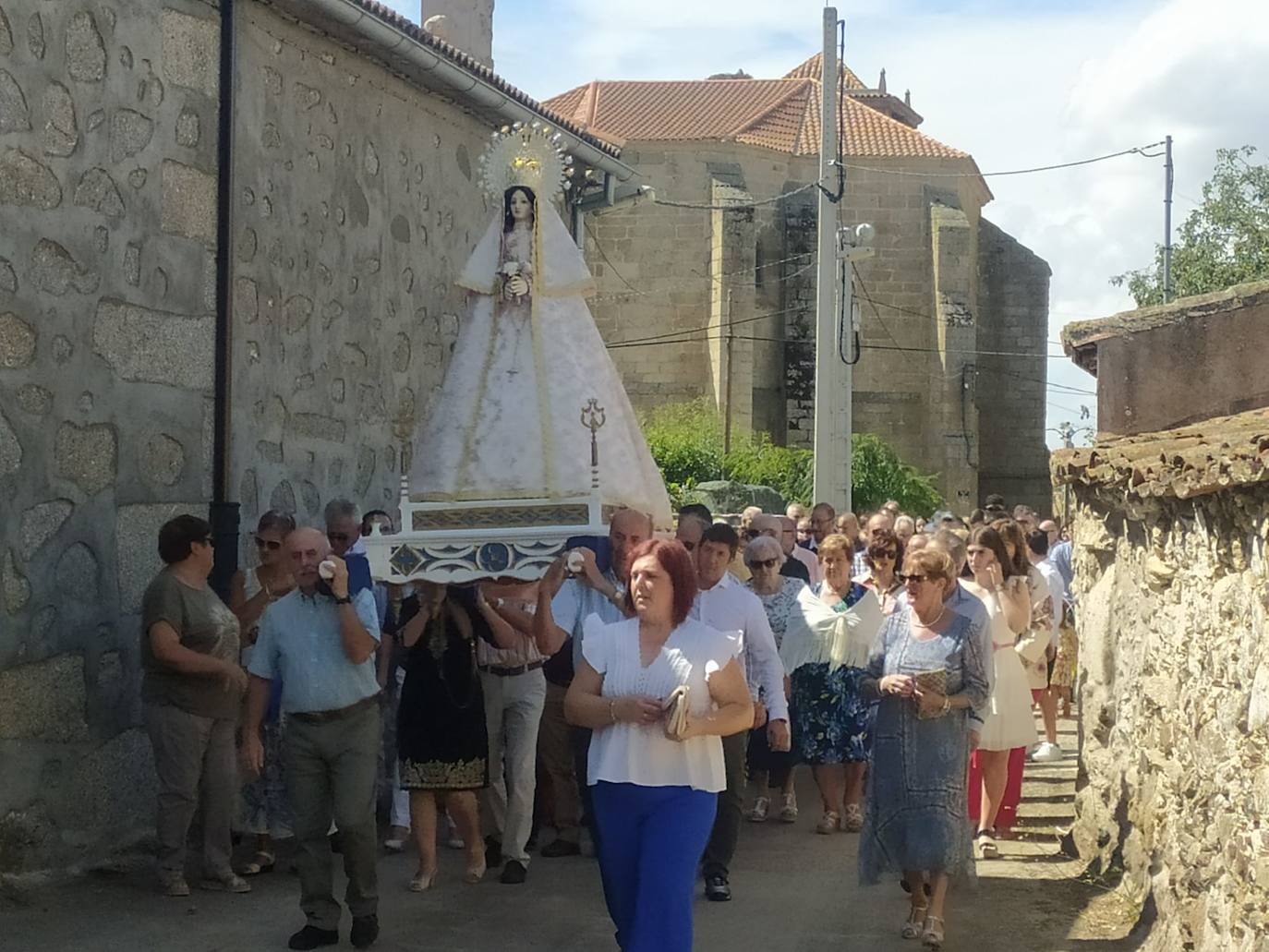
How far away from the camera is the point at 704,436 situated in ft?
120

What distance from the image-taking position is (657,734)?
216 inches

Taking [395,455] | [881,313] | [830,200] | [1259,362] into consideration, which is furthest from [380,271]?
[881,313]

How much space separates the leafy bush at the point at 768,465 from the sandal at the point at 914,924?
87.5ft

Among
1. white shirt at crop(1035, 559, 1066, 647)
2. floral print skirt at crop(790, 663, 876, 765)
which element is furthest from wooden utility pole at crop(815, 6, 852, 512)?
floral print skirt at crop(790, 663, 876, 765)

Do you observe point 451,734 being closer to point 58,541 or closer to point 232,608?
point 232,608

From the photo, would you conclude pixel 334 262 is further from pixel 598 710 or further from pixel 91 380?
pixel 598 710

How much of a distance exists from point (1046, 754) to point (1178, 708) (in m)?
5.93

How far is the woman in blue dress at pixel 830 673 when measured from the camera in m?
9.49

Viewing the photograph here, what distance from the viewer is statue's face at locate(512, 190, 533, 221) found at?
8344 millimetres

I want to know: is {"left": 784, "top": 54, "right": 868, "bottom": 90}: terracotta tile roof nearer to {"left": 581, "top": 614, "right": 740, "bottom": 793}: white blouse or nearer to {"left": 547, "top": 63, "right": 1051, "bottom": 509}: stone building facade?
{"left": 547, "top": 63, "right": 1051, "bottom": 509}: stone building facade

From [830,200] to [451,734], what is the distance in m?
14.0

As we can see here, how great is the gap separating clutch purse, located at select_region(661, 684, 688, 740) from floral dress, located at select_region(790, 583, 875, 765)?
165 inches

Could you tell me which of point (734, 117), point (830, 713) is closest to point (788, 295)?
point (734, 117)

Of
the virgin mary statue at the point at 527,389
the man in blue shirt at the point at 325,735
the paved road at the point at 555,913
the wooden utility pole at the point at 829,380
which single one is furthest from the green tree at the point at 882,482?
the man in blue shirt at the point at 325,735
